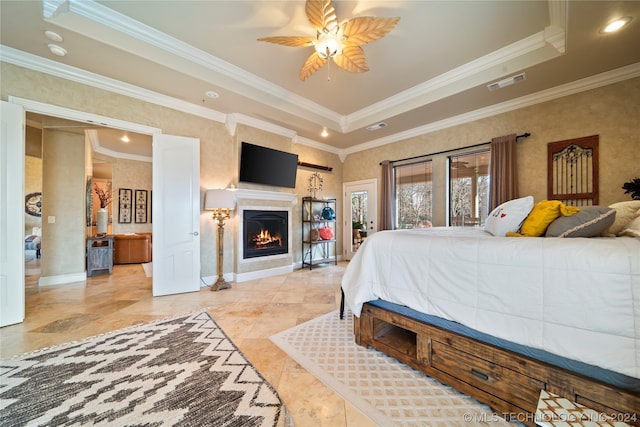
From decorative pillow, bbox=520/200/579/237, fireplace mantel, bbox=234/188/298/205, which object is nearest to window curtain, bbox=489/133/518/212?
decorative pillow, bbox=520/200/579/237

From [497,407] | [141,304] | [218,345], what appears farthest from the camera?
[141,304]

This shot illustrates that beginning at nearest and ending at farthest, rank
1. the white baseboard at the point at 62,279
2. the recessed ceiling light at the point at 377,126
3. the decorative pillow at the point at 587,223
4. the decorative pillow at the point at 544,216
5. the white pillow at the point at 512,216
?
1. the decorative pillow at the point at 587,223
2. the decorative pillow at the point at 544,216
3. the white pillow at the point at 512,216
4. the white baseboard at the point at 62,279
5. the recessed ceiling light at the point at 377,126

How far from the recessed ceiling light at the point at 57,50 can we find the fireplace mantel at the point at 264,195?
241 centimetres

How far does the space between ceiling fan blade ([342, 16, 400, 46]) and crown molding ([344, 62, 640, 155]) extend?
2686mm

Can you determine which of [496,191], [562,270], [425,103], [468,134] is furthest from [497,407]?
[468,134]

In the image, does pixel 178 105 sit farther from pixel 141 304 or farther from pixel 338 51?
pixel 141 304

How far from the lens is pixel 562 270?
107 centimetres

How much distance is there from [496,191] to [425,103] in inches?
69.2

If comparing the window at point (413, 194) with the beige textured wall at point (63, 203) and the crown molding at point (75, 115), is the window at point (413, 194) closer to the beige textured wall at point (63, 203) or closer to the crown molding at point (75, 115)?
the crown molding at point (75, 115)

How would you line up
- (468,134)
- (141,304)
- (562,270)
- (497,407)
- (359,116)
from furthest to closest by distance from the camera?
1. (359,116)
2. (468,134)
3. (141,304)
4. (497,407)
5. (562,270)

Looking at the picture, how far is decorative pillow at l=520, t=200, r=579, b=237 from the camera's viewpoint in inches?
56.1

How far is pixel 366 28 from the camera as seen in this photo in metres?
2.05

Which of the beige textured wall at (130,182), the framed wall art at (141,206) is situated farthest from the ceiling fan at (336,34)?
the framed wall art at (141,206)

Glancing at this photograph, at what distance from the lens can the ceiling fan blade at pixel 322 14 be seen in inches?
76.1
